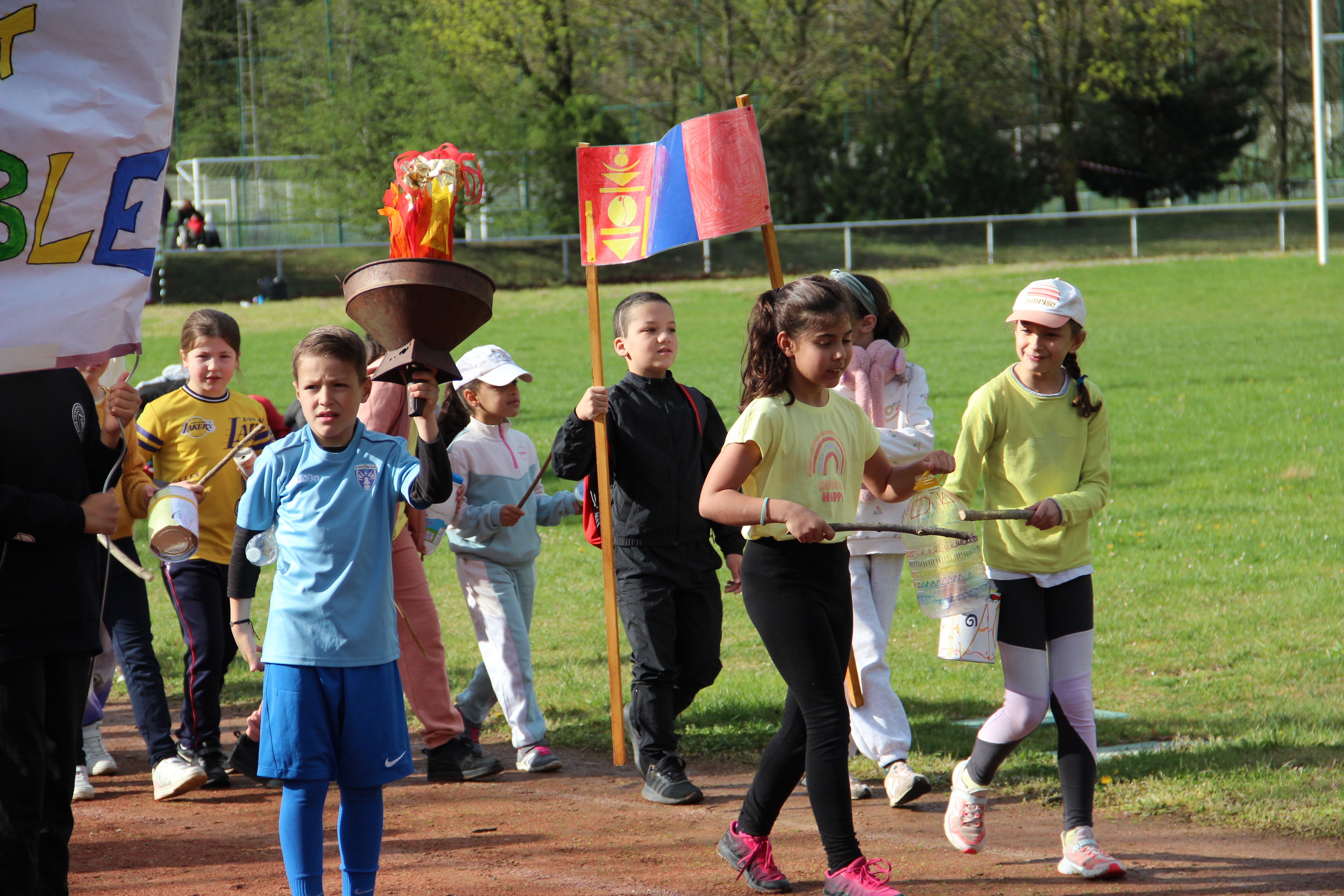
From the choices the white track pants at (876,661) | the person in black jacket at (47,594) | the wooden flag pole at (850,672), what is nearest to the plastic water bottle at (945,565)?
the wooden flag pole at (850,672)

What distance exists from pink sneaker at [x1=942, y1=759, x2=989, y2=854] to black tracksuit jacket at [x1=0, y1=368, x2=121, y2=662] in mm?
2683

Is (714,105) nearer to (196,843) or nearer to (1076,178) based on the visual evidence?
(1076,178)

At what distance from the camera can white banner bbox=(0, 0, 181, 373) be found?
3293 millimetres

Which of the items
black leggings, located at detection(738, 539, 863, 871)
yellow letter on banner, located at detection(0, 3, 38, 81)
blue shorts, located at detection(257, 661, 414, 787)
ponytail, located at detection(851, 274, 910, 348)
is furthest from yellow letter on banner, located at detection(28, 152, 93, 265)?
ponytail, located at detection(851, 274, 910, 348)

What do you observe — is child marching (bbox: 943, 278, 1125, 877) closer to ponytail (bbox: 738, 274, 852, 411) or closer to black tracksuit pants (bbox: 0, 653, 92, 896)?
ponytail (bbox: 738, 274, 852, 411)

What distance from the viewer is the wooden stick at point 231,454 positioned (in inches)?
173

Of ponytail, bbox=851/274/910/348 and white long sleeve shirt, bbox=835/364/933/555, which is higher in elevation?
ponytail, bbox=851/274/910/348

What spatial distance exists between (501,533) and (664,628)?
91 centimetres

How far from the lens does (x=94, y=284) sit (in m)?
3.45

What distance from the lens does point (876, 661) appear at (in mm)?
5074

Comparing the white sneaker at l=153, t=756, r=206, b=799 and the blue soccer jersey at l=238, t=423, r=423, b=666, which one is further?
the white sneaker at l=153, t=756, r=206, b=799

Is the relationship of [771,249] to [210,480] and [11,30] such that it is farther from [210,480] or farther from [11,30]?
[11,30]

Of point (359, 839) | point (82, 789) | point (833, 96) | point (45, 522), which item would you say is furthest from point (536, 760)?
point (833, 96)

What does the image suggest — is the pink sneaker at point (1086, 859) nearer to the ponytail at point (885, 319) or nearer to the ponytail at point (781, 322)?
the ponytail at point (781, 322)
